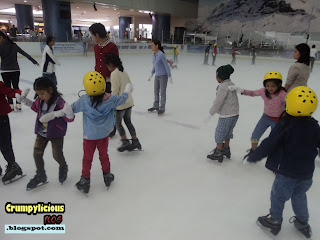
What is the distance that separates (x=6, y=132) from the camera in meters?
2.16

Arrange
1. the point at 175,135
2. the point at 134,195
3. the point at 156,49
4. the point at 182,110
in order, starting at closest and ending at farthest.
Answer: the point at 134,195 → the point at 175,135 → the point at 156,49 → the point at 182,110

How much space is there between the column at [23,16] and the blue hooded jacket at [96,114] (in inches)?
876

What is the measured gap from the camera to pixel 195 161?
2785 mm

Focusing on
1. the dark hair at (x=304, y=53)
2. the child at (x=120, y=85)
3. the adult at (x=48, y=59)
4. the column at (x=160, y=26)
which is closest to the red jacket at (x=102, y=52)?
the child at (x=120, y=85)

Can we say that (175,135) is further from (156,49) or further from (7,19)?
(7,19)

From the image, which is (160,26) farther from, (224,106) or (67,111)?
(67,111)

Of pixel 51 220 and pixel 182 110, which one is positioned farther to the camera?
pixel 182 110

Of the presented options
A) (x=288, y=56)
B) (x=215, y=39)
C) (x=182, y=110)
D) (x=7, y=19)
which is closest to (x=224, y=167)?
(x=182, y=110)

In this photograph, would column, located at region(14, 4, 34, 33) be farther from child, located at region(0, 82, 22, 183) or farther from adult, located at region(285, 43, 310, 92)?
adult, located at region(285, 43, 310, 92)

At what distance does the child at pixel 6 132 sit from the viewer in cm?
204

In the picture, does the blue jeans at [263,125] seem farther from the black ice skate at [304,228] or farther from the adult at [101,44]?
the adult at [101,44]

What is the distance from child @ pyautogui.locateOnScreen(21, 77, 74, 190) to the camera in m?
1.82

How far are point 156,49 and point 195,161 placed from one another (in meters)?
2.16

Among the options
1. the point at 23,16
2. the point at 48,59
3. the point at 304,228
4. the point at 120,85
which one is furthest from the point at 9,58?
the point at 23,16
